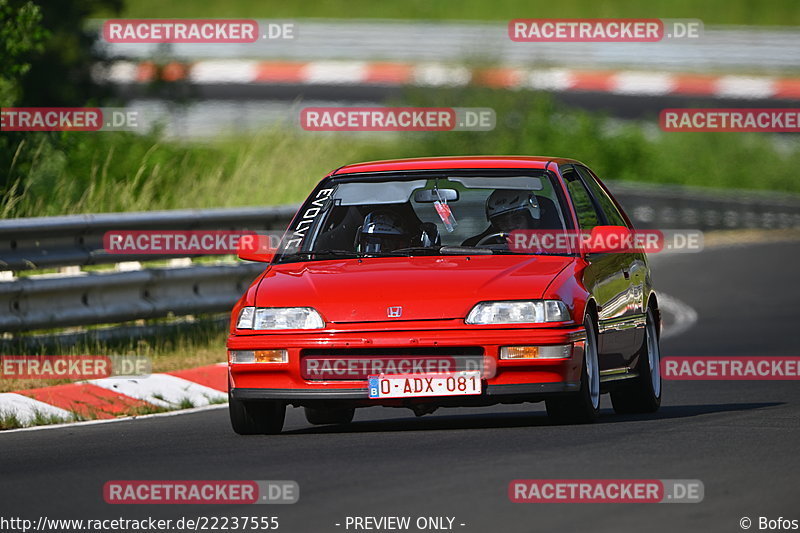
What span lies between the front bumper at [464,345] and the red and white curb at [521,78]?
29419 mm

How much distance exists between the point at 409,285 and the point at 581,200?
6.28ft

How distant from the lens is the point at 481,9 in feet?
188

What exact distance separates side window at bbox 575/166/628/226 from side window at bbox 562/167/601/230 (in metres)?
0.13

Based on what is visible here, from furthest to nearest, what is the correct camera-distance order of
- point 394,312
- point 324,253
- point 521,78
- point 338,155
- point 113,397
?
point 521,78
point 338,155
point 113,397
point 324,253
point 394,312

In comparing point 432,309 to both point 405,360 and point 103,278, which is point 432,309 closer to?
point 405,360

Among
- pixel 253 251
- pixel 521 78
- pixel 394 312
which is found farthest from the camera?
pixel 521 78

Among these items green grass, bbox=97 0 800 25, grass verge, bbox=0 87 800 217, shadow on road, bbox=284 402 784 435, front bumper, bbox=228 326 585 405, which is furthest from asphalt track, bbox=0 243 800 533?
green grass, bbox=97 0 800 25

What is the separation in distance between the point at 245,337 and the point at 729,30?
40.4 m

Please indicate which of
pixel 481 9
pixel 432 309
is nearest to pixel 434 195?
pixel 432 309

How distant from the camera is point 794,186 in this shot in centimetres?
4056

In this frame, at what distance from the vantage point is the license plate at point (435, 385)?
9.48 metres

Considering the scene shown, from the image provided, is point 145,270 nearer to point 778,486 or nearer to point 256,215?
point 256,215

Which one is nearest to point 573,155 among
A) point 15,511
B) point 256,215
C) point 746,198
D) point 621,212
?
point 746,198

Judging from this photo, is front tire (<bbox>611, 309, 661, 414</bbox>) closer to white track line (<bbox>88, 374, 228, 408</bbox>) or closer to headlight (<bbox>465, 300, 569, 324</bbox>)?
headlight (<bbox>465, 300, 569, 324</bbox>)
